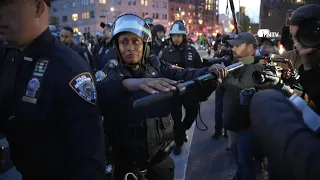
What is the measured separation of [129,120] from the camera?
2.26 meters

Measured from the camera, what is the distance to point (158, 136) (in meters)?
2.33

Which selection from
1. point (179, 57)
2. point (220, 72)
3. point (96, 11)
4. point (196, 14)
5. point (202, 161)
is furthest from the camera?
point (196, 14)

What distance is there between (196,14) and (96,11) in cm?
5189

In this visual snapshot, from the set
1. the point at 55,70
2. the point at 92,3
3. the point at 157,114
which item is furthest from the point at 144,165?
the point at 92,3

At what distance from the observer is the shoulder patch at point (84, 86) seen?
4.96ft

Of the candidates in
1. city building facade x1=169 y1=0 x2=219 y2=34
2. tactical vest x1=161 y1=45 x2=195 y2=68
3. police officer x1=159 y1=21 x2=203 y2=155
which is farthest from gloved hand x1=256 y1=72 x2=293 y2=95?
city building facade x1=169 y1=0 x2=219 y2=34

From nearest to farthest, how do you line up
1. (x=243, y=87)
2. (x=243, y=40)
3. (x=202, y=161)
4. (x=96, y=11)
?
1. (x=243, y=87)
2. (x=243, y=40)
3. (x=202, y=161)
4. (x=96, y=11)

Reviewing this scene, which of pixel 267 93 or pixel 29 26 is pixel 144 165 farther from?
pixel 267 93

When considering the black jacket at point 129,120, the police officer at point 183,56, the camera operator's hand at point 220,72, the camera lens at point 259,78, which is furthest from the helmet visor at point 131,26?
the police officer at point 183,56

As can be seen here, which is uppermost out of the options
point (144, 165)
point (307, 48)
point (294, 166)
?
point (307, 48)

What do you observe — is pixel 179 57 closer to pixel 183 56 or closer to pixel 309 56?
pixel 183 56

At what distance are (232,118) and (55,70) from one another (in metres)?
0.97

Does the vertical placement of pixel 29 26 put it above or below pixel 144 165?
above

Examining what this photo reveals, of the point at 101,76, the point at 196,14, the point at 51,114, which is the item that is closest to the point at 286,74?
the point at 101,76
